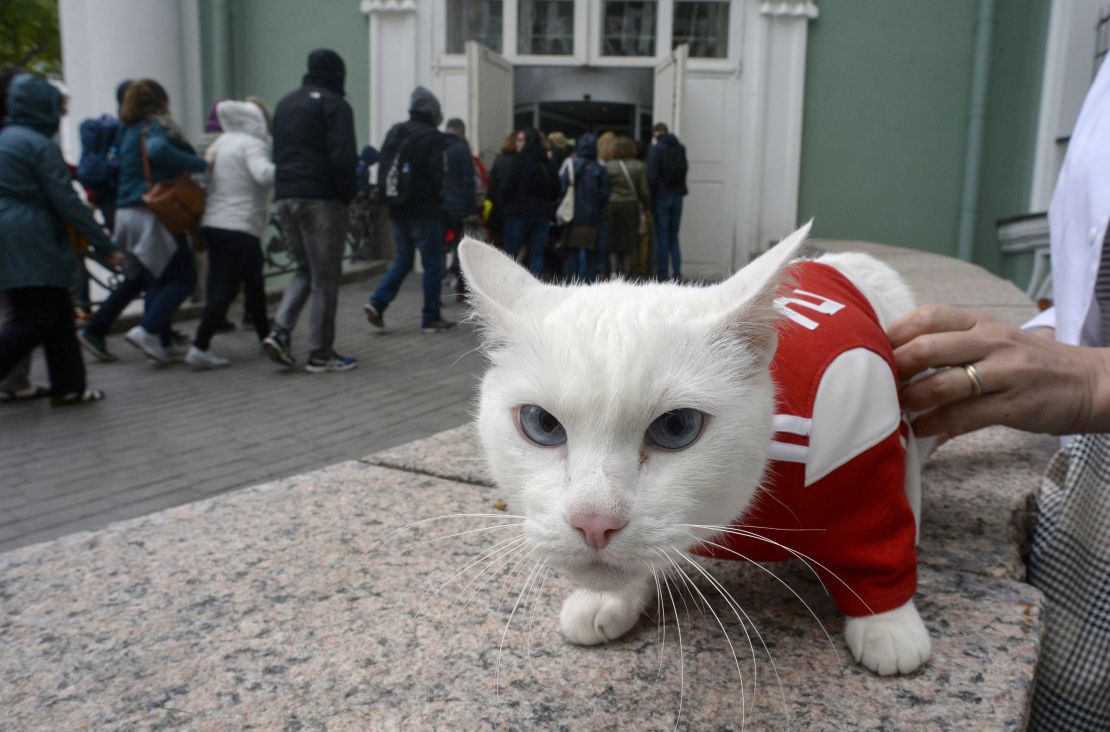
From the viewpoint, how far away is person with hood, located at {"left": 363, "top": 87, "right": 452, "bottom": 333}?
7023 mm

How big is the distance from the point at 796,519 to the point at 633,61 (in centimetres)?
1097

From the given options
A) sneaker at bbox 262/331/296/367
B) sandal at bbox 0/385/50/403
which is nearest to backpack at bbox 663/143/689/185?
sneaker at bbox 262/331/296/367

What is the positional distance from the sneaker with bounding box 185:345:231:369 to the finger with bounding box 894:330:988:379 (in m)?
5.96

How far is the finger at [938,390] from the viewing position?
4.86 feet

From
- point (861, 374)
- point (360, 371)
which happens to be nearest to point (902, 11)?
point (360, 371)

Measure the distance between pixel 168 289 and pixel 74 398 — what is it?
121 cm

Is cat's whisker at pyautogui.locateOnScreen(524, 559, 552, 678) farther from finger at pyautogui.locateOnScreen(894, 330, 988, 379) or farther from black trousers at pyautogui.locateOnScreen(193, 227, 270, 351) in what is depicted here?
black trousers at pyautogui.locateOnScreen(193, 227, 270, 351)

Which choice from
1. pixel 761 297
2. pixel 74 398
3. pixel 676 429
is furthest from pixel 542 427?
pixel 74 398

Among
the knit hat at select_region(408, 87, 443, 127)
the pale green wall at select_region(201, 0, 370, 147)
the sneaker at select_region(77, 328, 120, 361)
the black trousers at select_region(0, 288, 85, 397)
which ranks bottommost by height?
the sneaker at select_region(77, 328, 120, 361)

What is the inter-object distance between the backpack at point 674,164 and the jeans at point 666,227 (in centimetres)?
25

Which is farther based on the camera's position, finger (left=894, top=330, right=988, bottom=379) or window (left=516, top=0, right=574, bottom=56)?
window (left=516, top=0, right=574, bottom=56)

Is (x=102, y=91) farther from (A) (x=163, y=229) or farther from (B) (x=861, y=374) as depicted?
(B) (x=861, y=374)

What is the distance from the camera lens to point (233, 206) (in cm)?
602

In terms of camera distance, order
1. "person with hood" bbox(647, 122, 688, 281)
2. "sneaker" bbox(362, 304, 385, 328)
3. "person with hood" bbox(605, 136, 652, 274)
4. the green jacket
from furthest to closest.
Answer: "person with hood" bbox(647, 122, 688, 281) → "person with hood" bbox(605, 136, 652, 274) → "sneaker" bbox(362, 304, 385, 328) → the green jacket
